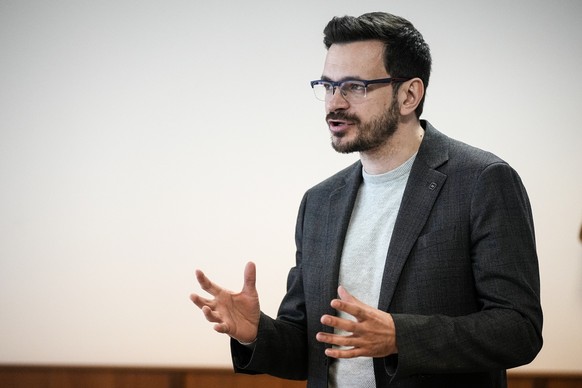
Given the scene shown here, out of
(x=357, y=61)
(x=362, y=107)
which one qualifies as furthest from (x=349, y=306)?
(x=357, y=61)

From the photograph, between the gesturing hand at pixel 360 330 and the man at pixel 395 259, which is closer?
the gesturing hand at pixel 360 330

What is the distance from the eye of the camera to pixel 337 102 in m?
1.80

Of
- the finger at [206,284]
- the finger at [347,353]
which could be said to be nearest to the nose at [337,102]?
the finger at [206,284]

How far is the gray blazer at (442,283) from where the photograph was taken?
4.91ft

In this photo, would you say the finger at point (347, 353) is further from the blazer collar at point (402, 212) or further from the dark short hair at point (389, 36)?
the dark short hair at point (389, 36)

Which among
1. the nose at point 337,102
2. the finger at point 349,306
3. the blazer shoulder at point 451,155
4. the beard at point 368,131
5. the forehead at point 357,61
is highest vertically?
the forehead at point 357,61

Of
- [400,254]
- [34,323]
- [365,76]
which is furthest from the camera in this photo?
[34,323]

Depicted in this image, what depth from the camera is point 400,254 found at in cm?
167

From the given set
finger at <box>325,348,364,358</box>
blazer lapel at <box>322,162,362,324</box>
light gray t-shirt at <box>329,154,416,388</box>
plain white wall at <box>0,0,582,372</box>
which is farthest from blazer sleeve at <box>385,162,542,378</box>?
plain white wall at <box>0,0,582,372</box>

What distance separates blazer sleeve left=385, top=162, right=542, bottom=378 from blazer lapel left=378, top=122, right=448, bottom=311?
0.12m

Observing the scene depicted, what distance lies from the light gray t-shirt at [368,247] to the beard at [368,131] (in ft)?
Result: 0.33

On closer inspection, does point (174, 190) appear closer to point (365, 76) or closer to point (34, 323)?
point (34, 323)

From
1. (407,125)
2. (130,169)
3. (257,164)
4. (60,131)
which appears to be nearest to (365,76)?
(407,125)

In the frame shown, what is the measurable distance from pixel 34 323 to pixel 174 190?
3.13 feet
